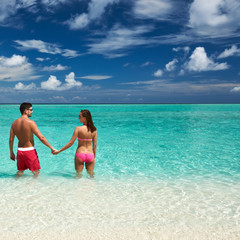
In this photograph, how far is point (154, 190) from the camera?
17.8 ft

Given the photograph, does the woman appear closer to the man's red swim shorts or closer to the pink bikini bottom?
the pink bikini bottom

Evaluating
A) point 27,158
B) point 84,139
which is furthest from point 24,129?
point 84,139

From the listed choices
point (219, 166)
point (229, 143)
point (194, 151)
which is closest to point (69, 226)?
point (219, 166)

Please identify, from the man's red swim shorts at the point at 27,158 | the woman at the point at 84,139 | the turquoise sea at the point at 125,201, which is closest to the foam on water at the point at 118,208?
the turquoise sea at the point at 125,201

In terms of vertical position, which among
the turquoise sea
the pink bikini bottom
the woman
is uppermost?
the woman

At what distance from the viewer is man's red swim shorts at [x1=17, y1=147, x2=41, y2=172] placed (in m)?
5.14

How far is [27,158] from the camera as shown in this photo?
520 cm

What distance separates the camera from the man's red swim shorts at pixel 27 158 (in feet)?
16.9

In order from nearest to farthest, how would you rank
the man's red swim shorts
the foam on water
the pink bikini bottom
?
the foam on water → the man's red swim shorts → the pink bikini bottom

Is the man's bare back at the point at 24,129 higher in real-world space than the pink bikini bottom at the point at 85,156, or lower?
higher

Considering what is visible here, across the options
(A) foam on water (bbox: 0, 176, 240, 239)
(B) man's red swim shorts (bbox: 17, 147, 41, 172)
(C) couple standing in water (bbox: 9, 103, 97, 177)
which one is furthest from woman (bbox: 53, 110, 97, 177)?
(A) foam on water (bbox: 0, 176, 240, 239)

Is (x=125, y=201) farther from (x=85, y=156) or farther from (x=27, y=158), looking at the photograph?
(x=27, y=158)

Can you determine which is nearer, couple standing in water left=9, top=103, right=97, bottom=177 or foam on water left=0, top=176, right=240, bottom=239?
foam on water left=0, top=176, right=240, bottom=239

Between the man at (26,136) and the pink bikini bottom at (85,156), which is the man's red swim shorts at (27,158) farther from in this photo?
the pink bikini bottom at (85,156)
